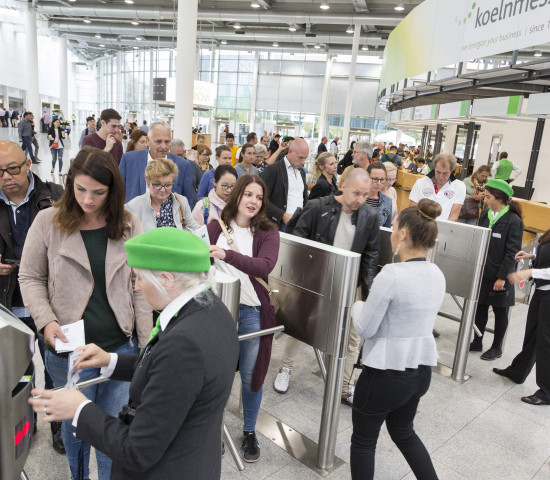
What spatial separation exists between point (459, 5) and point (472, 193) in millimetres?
2582

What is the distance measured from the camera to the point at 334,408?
8.20 feet

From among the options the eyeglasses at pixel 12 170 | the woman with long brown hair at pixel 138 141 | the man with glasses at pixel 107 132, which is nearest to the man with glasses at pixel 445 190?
the woman with long brown hair at pixel 138 141

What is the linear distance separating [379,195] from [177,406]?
3.39m

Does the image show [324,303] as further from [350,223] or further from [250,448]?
[250,448]

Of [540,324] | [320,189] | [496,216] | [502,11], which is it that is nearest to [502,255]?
[496,216]

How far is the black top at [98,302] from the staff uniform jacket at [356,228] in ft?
5.14

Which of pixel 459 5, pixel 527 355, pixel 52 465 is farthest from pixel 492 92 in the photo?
pixel 52 465

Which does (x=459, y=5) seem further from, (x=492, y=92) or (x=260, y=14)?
(x=260, y=14)

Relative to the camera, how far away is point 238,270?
246cm

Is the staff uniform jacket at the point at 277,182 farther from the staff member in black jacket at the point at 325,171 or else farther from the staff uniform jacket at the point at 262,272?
the staff uniform jacket at the point at 262,272

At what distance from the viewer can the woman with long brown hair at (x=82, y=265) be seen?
1.68 meters

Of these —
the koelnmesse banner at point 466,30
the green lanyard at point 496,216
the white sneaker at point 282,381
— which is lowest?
the white sneaker at point 282,381

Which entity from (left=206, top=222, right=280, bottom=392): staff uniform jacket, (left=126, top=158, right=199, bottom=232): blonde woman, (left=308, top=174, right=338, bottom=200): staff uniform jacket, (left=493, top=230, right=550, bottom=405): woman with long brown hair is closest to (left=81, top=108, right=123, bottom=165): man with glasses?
(left=126, top=158, right=199, bottom=232): blonde woman

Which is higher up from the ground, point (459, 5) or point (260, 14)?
point (260, 14)
